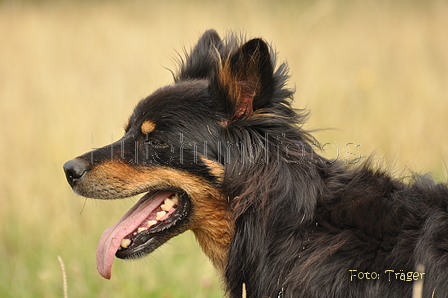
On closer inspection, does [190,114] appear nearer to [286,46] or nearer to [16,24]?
[286,46]

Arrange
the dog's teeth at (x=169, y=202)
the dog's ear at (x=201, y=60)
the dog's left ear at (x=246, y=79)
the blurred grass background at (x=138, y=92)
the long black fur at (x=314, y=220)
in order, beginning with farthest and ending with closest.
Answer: the blurred grass background at (x=138, y=92)
the dog's ear at (x=201, y=60)
the dog's teeth at (x=169, y=202)
the dog's left ear at (x=246, y=79)
the long black fur at (x=314, y=220)

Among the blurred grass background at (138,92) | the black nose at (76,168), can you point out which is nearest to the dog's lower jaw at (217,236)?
the black nose at (76,168)

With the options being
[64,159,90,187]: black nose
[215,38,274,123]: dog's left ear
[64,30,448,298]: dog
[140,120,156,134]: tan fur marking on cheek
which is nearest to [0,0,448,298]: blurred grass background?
[64,30,448,298]: dog

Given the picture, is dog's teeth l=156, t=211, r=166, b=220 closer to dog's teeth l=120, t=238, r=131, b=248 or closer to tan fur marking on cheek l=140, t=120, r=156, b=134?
dog's teeth l=120, t=238, r=131, b=248

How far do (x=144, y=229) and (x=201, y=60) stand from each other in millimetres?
1435

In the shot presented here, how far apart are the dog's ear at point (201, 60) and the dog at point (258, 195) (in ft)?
1.08

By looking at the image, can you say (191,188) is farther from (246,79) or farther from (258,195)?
(246,79)

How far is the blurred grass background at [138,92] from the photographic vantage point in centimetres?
543

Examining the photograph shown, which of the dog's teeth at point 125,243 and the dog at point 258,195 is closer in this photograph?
the dog at point 258,195

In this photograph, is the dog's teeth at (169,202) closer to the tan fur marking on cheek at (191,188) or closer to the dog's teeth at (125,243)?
the tan fur marking on cheek at (191,188)

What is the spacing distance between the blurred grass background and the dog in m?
1.94

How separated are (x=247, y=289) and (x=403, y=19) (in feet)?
24.2

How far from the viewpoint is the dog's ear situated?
12.2 feet

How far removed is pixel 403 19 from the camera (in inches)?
344
